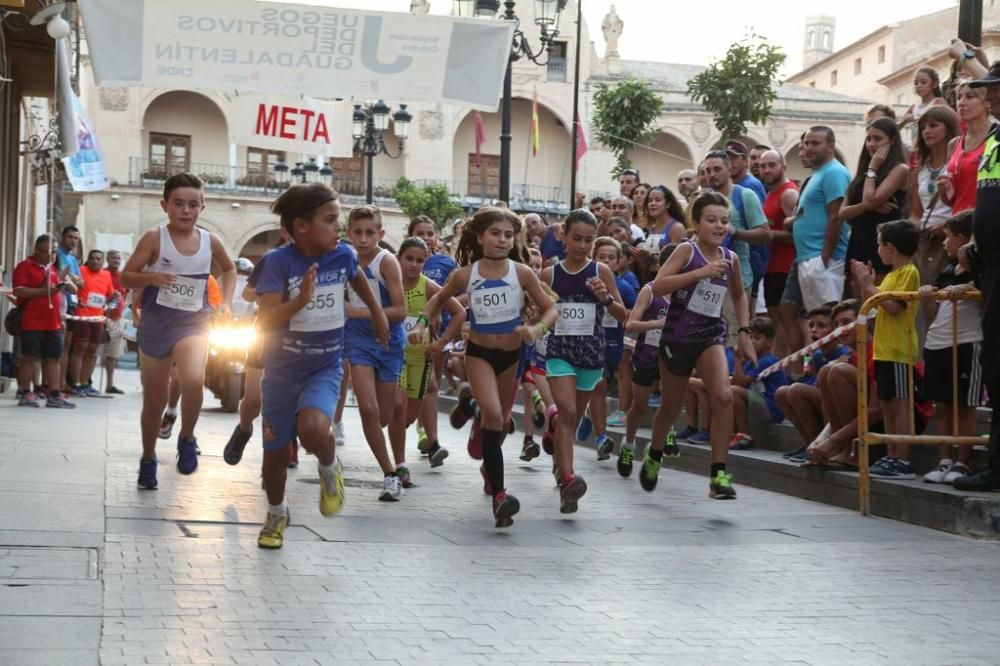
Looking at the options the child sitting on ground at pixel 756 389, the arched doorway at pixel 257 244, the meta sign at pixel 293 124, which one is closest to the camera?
the child sitting on ground at pixel 756 389

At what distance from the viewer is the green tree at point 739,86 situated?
89.1 feet

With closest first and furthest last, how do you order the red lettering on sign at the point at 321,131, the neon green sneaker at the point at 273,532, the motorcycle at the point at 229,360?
the neon green sneaker at the point at 273,532 < the red lettering on sign at the point at 321,131 < the motorcycle at the point at 229,360

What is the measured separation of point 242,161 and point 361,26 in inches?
1881

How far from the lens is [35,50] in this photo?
1920cm

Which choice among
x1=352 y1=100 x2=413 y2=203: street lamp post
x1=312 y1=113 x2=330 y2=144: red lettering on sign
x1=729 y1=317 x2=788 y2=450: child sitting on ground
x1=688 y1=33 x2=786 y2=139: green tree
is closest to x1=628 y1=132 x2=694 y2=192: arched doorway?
x1=352 y1=100 x2=413 y2=203: street lamp post

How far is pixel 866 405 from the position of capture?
9148 millimetres

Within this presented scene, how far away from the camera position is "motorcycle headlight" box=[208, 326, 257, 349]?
18.6m

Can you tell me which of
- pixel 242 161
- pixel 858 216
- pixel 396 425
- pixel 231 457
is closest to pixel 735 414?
pixel 858 216

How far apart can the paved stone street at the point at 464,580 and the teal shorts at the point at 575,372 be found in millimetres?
820

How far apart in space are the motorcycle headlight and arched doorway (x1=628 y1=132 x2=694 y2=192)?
154 feet

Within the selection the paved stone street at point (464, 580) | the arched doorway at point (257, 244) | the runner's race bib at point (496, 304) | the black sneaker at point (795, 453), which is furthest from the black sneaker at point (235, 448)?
the arched doorway at point (257, 244)

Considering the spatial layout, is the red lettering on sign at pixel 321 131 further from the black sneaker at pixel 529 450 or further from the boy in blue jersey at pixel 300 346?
the boy in blue jersey at pixel 300 346

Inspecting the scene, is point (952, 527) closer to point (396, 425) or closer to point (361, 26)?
point (396, 425)

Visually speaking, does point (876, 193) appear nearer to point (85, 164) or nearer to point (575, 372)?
point (575, 372)
